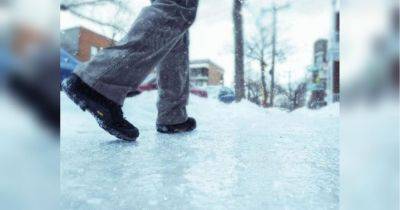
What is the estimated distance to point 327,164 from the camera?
0.69m

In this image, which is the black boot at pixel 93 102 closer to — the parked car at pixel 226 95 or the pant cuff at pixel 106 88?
the pant cuff at pixel 106 88

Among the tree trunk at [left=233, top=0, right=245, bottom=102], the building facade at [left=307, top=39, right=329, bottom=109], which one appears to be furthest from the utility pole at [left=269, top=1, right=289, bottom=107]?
the building facade at [left=307, top=39, right=329, bottom=109]

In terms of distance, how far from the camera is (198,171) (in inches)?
24.8

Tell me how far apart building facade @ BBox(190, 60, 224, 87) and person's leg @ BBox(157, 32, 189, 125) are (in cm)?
222

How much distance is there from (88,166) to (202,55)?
3.20 meters

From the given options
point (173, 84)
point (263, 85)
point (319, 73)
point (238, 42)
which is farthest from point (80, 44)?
point (319, 73)

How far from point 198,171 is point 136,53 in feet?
1.02

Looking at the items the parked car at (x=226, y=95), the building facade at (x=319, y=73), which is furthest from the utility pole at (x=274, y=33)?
the building facade at (x=319, y=73)

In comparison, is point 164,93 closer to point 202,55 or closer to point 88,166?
point 88,166

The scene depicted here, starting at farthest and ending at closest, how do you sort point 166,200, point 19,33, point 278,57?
point 278,57 < point 166,200 < point 19,33

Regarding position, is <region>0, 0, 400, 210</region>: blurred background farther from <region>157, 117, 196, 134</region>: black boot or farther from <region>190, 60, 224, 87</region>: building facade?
<region>190, 60, 224, 87</region>: building facade

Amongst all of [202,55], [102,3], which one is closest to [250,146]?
[102,3]

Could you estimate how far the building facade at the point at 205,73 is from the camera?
3715mm

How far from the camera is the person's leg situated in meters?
1.12
